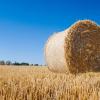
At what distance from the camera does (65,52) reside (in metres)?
8.84

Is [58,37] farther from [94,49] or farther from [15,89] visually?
[15,89]

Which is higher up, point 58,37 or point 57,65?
point 58,37

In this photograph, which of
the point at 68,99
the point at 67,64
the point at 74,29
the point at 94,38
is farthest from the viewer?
the point at 94,38

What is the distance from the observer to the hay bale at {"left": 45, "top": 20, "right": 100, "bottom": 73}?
891cm

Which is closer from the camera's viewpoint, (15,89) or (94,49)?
(15,89)

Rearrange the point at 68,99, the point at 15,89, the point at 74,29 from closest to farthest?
the point at 68,99 → the point at 15,89 → the point at 74,29

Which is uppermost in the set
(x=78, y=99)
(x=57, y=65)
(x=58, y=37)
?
(x=58, y=37)

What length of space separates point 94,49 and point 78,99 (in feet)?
20.3

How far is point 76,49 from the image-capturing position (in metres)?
9.24

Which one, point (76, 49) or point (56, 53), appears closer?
point (76, 49)

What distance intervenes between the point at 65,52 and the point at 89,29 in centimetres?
159

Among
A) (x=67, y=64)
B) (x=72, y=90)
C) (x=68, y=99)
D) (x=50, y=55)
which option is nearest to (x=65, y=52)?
(x=67, y=64)

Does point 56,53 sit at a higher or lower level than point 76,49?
lower

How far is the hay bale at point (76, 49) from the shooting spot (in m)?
8.91
